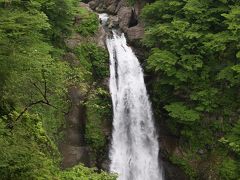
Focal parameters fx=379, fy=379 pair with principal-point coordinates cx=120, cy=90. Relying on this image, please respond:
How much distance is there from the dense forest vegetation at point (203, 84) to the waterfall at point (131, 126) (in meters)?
1.43

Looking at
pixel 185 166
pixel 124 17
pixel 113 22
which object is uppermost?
pixel 124 17

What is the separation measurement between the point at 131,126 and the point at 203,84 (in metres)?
4.91

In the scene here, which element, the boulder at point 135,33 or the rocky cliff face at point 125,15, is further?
the rocky cliff face at point 125,15

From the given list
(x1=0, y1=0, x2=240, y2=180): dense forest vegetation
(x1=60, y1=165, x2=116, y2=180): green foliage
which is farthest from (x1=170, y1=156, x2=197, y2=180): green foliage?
(x1=60, y1=165, x2=116, y2=180): green foliage

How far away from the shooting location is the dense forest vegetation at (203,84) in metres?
20.0

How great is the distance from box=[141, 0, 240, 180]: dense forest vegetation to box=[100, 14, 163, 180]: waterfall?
4.70 ft

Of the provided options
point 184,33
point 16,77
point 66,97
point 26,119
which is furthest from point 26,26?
point 184,33

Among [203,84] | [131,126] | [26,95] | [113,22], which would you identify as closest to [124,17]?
[113,22]

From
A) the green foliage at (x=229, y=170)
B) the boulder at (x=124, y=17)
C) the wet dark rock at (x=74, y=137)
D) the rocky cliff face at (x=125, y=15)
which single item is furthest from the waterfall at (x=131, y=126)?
the boulder at (x=124, y=17)

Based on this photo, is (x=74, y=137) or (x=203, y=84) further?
(x=203, y=84)

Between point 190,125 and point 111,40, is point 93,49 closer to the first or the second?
point 111,40

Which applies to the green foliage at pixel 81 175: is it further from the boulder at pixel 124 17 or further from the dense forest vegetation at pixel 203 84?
the boulder at pixel 124 17

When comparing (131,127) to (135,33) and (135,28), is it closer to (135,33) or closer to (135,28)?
(135,33)

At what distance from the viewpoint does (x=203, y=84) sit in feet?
68.4
